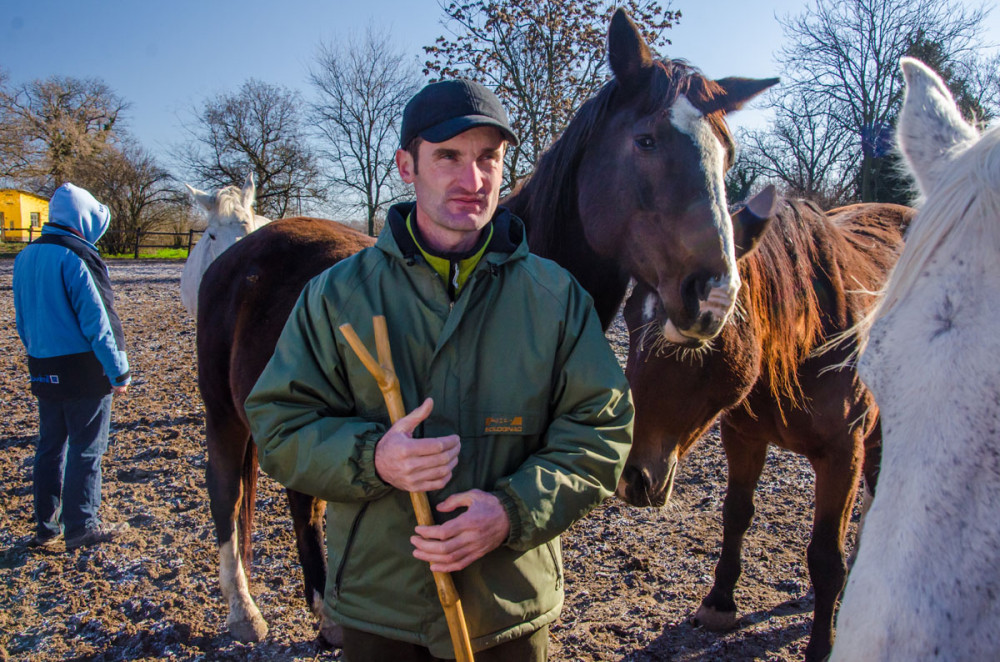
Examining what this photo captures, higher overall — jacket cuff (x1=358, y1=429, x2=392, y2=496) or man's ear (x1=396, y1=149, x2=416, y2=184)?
man's ear (x1=396, y1=149, x2=416, y2=184)

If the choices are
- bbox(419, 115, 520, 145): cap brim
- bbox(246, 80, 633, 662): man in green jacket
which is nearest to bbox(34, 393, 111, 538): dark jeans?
bbox(246, 80, 633, 662): man in green jacket

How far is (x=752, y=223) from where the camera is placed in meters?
2.06

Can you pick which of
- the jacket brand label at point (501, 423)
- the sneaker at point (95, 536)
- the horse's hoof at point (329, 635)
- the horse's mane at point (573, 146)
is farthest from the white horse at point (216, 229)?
the jacket brand label at point (501, 423)

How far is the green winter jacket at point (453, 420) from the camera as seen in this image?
1.38 m

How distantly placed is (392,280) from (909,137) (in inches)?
52.2

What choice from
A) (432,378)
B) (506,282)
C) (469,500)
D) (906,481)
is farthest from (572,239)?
(906,481)

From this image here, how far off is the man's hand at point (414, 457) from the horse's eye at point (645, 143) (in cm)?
121

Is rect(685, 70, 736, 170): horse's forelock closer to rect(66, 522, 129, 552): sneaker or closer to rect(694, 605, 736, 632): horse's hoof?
rect(694, 605, 736, 632): horse's hoof

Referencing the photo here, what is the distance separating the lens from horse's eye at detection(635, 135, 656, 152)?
1.98m

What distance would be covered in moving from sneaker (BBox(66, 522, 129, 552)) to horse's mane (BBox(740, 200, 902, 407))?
400cm

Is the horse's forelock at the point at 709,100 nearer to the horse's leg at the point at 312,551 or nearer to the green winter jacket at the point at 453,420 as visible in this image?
the green winter jacket at the point at 453,420

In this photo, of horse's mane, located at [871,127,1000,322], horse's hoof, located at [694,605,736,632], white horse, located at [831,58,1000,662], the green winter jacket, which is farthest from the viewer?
horse's hoof, located at [694,605,736,632]

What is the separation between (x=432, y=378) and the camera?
1479mm

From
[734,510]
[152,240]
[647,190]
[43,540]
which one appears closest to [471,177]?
[647,190]
